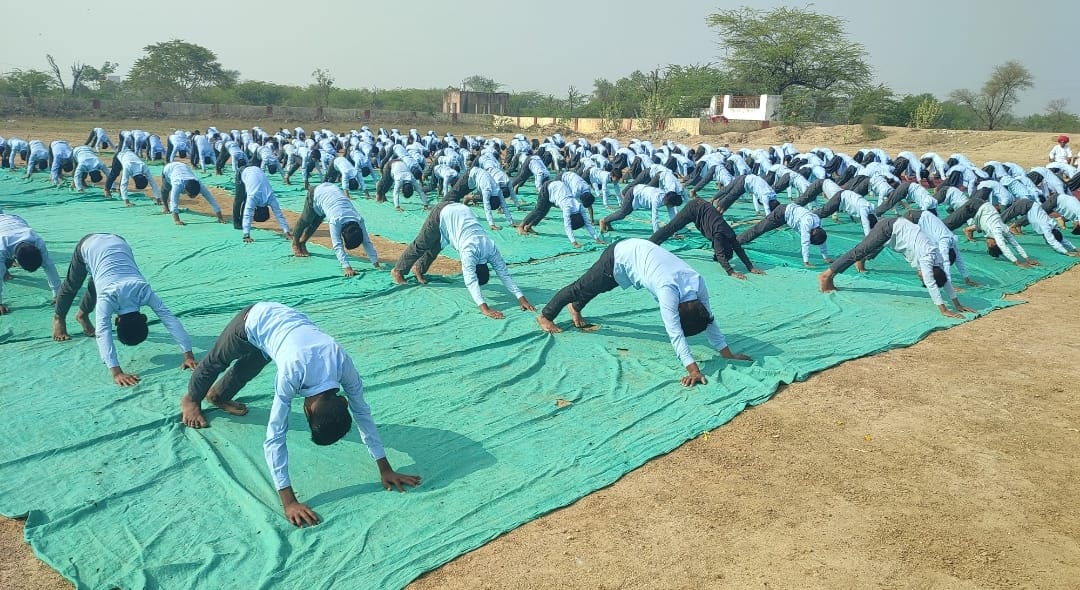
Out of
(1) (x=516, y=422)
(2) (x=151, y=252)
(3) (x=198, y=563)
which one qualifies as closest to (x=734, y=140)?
(2) (x=151, y=252)

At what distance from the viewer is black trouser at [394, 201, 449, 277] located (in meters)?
7.62

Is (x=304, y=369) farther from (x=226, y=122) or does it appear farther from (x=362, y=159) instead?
(x=226, y=122)

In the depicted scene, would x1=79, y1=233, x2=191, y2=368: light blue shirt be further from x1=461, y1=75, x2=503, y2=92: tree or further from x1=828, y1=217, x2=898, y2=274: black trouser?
x1=461, y1=75, x2=503, y2=92: tree

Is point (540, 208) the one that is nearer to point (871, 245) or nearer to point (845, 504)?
point (871, 245)

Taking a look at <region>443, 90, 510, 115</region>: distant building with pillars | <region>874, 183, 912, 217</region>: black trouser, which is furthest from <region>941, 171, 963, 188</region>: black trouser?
<region>443, 90, 510, 115</region>: distant building with pillars

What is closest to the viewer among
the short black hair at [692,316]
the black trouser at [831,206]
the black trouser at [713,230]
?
the short black hair at [692,316]

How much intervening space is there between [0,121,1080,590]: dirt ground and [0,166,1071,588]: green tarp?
198mm

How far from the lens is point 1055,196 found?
38.8 feet

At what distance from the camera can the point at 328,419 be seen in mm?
3320

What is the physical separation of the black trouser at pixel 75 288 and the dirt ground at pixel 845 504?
2599 mm

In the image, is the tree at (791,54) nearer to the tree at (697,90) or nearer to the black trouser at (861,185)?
the tree at (697,90)

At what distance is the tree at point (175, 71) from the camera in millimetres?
50062

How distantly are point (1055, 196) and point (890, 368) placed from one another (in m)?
8.29

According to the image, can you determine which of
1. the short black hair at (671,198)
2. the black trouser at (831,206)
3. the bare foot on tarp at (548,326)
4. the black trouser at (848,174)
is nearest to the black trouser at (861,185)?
the black trouser at (848,174)
